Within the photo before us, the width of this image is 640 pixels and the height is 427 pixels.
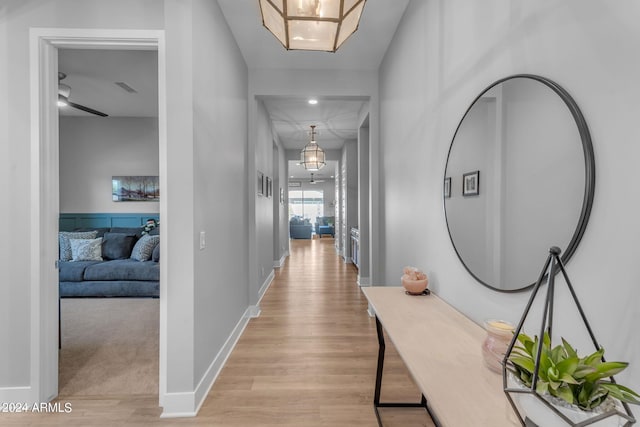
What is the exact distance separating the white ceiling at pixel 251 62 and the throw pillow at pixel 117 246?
2.12 metres

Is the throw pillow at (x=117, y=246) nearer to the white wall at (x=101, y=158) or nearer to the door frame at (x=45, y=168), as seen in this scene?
the white wall at (x=101, y=158)

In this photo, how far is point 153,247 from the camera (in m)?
4.25

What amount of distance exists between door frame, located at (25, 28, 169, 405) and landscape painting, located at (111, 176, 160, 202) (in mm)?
3326

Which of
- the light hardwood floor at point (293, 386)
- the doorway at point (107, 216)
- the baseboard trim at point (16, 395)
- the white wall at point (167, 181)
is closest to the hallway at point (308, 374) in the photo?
the light hardwood floor at point (293, 386)

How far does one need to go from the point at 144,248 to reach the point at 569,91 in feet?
16.1

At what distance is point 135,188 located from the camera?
5.02 m

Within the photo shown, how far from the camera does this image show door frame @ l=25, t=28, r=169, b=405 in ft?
5.91

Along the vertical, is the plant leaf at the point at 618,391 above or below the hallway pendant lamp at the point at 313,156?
below

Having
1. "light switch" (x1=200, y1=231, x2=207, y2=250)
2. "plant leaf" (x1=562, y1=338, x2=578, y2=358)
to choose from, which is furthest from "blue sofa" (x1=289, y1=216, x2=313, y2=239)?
"plant leaf" (x1=562, y1=338, x2=578, y2=358)

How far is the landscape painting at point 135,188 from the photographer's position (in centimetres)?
500

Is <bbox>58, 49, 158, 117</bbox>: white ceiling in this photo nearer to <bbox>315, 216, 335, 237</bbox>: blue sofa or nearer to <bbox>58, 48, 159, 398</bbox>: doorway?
<bbox>58, 48, 159, 398</bbox>: doorway

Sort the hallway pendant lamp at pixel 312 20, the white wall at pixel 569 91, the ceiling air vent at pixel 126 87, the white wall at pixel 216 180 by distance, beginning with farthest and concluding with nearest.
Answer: the ceiling air vent at pixel 126 87 < the white wall at pixel 216 180 < the hallway pendant lamp at pixel 312 20 < the white wall at pixel 569 91

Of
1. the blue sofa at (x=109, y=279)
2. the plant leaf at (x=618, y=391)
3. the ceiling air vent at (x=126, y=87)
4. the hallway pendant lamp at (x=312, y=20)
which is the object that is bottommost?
the blue sofa at (x=109, y=279)

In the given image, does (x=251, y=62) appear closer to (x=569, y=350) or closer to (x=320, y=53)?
(x=320, y=53)
